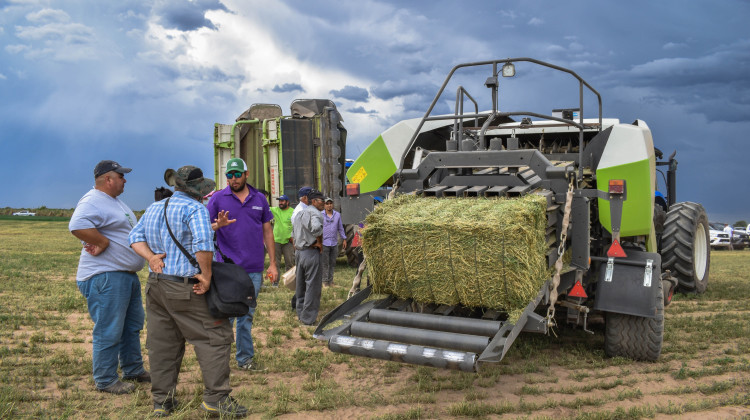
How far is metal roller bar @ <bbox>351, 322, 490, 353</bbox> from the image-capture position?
390 centimetres

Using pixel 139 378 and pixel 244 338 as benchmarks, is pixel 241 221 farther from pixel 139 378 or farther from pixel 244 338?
pixel 139 378

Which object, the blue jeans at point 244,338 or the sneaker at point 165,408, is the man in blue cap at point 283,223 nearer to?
the blue jeans at point 244,338

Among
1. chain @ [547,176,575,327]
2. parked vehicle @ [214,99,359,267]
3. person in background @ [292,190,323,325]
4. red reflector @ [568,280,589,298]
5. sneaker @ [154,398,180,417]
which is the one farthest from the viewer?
parked vehicle @ [214,99,359,267]

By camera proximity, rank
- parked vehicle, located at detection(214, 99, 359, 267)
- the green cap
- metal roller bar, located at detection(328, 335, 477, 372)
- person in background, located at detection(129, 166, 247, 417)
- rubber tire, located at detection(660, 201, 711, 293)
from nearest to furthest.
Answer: metal roller bar, located at detection(328, 335, 477, 372), person in background, located at detection(129, 166, 247, 417), the green cap, rubber tire, located at detection(660, 201, 711, 293), parked vehicle, located at detection(214, 99, 359, 267)

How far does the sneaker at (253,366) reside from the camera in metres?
5.05

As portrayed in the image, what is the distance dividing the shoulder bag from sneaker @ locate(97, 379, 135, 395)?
1.33 m

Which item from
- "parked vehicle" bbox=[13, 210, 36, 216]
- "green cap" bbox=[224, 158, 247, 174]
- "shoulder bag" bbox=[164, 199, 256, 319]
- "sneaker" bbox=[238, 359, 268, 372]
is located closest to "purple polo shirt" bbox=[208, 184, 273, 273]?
"green cap" bbox=[224, 158, 247, 174]

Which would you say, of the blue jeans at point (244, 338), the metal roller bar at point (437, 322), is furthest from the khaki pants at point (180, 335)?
the metal roller bar at point (437, 322)

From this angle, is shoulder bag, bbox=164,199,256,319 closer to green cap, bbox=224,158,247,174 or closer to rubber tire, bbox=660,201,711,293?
green cap, bbox=224,158,247,174

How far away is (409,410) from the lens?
13.0 ft

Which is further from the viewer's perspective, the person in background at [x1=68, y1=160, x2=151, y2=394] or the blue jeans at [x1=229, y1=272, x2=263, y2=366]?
the blue jeans at [x1=229, y1=272, x2=263, y2=366]

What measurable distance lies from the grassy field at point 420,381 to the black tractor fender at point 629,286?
53cm

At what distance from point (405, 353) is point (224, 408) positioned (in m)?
1.31

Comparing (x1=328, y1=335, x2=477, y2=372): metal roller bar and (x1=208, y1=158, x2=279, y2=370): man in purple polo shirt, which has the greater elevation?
(x1=208, y1=158, x2=279, y2=370): man in purple polo shirt
